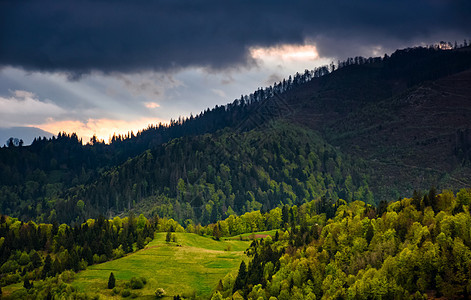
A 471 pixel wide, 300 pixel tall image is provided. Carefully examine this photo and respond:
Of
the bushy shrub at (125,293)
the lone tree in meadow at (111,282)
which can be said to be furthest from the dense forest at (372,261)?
the lone tree in meadow at (111,282)

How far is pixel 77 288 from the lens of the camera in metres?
178

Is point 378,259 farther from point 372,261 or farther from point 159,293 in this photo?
point 159,293

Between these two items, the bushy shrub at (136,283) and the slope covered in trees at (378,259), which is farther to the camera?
the bushy shrub at (136,283)

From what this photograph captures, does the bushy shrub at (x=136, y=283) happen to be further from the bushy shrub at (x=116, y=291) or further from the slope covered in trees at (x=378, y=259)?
the slope covered in trees at (x=378, y=259)

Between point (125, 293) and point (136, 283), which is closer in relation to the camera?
point (125, 293)

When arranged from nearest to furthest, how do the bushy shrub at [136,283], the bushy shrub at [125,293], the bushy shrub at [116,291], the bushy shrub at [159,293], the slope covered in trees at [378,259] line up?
the slope covered in trees at [378,259] < the bushy shrub at [159,293] < the bushy shrub at [125,293] < the bushy shrub at [116,291] < the bushy shrub at [136,283]

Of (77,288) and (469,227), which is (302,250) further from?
(77,288)

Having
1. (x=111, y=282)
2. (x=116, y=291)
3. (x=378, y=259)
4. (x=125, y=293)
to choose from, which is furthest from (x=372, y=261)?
(x=111, y=282)

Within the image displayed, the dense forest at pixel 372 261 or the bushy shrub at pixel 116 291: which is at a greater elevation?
the dense forest at pixel 372 261

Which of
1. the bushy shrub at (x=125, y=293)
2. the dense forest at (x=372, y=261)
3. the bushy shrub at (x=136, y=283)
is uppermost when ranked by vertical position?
the dense forest at (x=372, y=261)

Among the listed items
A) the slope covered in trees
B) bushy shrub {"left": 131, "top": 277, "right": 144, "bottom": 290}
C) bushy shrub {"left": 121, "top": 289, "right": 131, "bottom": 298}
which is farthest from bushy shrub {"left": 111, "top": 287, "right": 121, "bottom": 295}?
the slope covered in trees

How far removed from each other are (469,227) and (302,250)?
5903cm

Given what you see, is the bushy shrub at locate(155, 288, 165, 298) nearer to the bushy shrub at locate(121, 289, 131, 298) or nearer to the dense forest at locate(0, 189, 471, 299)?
the bushy shrub at locate(121, 289, 131, 298)

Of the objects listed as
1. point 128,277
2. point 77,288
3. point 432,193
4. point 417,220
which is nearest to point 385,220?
point 417,220
